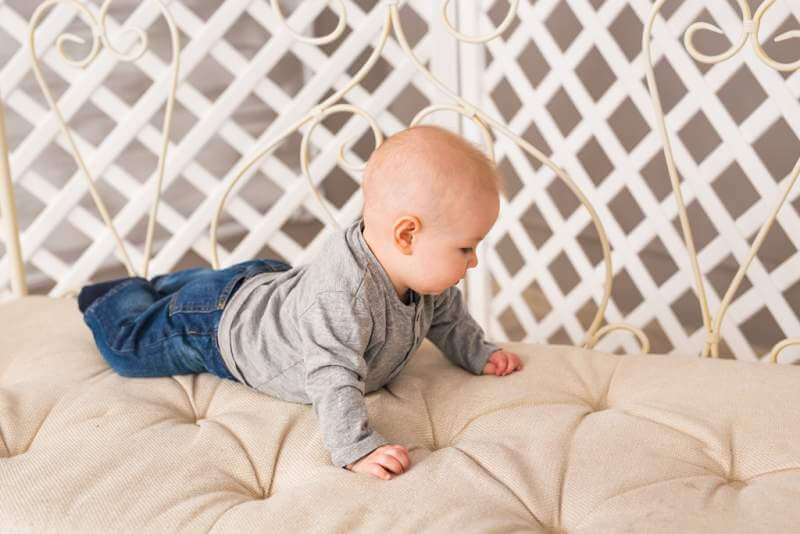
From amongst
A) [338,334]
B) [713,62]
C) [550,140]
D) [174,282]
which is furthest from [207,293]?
[550,140]

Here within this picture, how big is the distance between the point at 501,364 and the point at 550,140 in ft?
2.81

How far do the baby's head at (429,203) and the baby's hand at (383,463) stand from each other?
0.21m

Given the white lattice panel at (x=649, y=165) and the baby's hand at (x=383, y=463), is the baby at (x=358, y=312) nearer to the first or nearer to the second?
the baby's hand at (x=383, y=463)

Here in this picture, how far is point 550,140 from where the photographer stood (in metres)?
1.96

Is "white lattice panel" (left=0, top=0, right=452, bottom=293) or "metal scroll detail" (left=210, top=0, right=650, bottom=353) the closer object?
"metal scroll detail" (left=210, top=0, right=650, bottom=353)

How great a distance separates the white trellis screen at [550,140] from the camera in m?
1.73

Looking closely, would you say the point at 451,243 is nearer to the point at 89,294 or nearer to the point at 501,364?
the point at 501,364

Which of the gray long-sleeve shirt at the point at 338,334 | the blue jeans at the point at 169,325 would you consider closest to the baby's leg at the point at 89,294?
the blue jeans at the point at 169,325

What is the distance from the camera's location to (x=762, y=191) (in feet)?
5.42

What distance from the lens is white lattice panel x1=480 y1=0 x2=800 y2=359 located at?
1673 mm

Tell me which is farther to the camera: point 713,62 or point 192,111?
point 192,111

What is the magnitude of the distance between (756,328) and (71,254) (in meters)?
1.92

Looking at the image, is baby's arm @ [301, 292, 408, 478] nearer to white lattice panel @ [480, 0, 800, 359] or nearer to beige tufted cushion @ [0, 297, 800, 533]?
beige tufted cushion @ [0, 297, 800, 533]

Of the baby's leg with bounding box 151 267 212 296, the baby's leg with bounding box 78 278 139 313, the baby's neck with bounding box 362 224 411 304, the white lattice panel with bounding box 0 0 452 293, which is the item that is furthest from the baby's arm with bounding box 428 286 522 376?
the white lattice panel with bounding box 0 0 452 293
